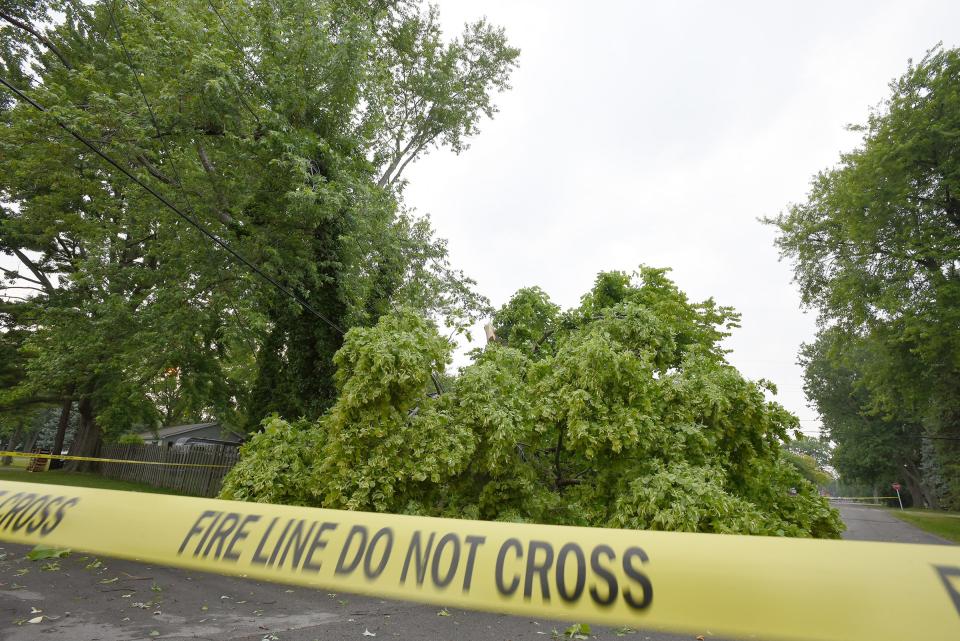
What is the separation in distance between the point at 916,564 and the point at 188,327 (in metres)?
12.0

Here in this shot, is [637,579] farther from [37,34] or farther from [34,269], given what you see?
[34,269]

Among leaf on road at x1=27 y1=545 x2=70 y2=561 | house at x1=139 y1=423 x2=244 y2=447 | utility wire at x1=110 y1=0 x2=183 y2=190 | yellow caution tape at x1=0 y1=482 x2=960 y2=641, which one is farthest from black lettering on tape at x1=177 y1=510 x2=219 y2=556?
house at x1=139 y1=423 x2=244 y2=447

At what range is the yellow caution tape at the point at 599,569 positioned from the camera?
7.63 feet

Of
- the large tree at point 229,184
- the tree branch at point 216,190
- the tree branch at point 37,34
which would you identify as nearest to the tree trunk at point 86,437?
the large tree at point 229,184

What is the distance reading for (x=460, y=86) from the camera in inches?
667

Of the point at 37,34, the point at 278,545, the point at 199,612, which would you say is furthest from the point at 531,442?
the point at 37,34

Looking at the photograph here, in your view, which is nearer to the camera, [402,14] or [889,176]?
[889,176]

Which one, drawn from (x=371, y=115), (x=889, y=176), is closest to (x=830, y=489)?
(x=889, y=176)

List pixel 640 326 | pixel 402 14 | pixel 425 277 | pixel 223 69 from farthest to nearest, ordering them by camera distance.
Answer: pixel 402 14, pixel 425 277, pixel 223 69, pixel 640 326

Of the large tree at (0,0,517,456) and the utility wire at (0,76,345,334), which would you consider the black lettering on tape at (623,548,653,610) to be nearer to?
the utility wire at (0,76,345,334)

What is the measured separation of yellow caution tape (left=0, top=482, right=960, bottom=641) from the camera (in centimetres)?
233

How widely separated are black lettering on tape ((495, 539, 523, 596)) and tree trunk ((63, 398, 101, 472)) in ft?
75.4

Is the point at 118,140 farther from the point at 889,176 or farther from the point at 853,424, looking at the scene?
the point at 853,424

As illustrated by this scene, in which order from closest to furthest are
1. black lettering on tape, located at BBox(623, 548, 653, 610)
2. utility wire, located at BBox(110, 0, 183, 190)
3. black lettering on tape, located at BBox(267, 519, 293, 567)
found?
black lettering on tape, located at BBox(623, 548, 653, 610) → black lettering on tape, located at BBox(267, 519, 293, 567) → utility wire, located at BBox(110, 0, 183, 190)
